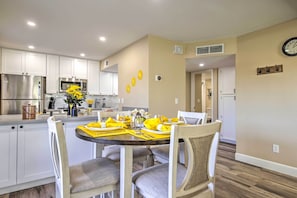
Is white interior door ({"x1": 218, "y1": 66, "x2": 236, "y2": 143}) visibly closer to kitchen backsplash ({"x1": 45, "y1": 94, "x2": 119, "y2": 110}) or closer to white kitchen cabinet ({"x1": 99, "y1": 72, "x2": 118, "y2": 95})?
kitchen backsplash ({"x1": 45, "y1": 94, "x2": 119, "y2": 110})

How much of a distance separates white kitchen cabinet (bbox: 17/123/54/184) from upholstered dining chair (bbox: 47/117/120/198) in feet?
3.67

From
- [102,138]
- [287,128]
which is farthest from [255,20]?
[102,138]

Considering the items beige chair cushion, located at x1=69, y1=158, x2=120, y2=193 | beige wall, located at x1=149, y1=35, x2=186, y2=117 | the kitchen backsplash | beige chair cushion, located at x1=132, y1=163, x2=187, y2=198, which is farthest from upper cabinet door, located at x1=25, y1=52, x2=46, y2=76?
beige chair cushion, located at x1=132, y1=163, x2=187, y2=198

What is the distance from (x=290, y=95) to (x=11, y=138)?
13.1 ft

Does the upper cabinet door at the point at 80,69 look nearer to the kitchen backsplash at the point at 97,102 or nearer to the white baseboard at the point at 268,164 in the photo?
the kitchen backsplash at the point at 97,102

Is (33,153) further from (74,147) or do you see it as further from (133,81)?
(133,81)

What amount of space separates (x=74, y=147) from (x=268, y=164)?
321 centimetres

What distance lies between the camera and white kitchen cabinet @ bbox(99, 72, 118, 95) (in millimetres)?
5755

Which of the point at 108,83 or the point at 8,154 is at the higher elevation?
the point at 108,83

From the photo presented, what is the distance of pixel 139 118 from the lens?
5.78 feet

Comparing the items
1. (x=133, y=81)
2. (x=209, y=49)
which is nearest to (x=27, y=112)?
(x=133, y=81)

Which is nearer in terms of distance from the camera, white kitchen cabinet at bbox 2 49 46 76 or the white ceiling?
the white ceiling

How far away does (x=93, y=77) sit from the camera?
18.4ft

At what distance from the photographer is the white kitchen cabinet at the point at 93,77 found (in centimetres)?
554
